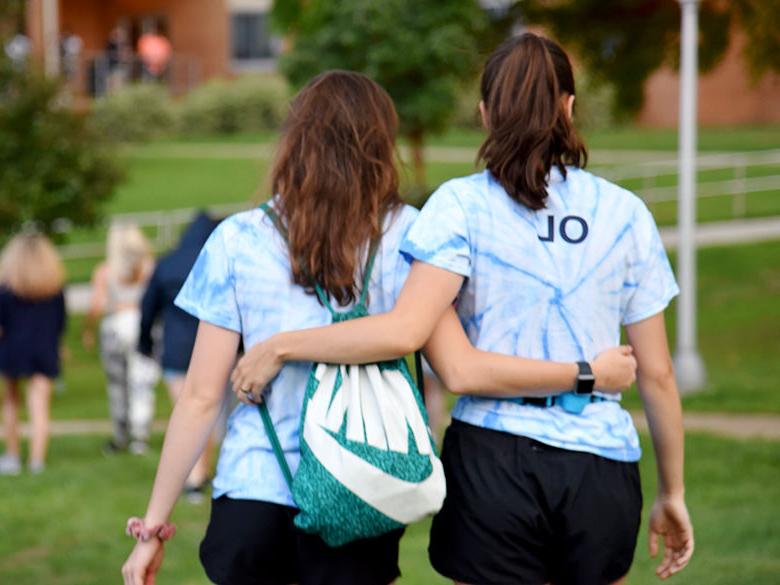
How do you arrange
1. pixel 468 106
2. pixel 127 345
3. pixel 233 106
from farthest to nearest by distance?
pixel 233 106 → pixel 468 106 → pixel 127 345

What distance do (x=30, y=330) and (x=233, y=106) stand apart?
1497 inches

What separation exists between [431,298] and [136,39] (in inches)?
2078

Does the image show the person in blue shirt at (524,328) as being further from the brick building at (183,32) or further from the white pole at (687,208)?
the brick building at (183,32)

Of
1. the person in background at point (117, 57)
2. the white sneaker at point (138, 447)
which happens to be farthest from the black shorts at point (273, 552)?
the person in background at point (117, 57)

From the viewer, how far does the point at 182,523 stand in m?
7.40

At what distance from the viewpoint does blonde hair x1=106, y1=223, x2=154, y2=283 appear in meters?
10.2

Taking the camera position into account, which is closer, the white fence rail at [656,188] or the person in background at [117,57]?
the white fence rail at [656,188]

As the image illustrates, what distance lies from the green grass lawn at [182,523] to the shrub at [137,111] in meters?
33.1

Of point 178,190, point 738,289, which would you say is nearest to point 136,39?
point 178,190

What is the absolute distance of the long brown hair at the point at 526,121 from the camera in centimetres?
281

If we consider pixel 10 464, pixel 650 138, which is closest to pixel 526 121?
pixel 10 464

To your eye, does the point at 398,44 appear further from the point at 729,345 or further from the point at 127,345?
the point at 127,345

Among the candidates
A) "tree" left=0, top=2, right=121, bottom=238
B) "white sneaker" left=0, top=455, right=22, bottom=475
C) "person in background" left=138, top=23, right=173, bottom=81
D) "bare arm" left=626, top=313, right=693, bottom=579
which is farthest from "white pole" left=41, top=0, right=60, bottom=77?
"bare arm" left=626, top=313, right=693, bottom=579

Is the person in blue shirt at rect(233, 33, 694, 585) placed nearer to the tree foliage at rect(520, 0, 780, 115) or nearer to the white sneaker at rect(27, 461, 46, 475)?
the white sneaker at rect(27, 461, 46, 475)
